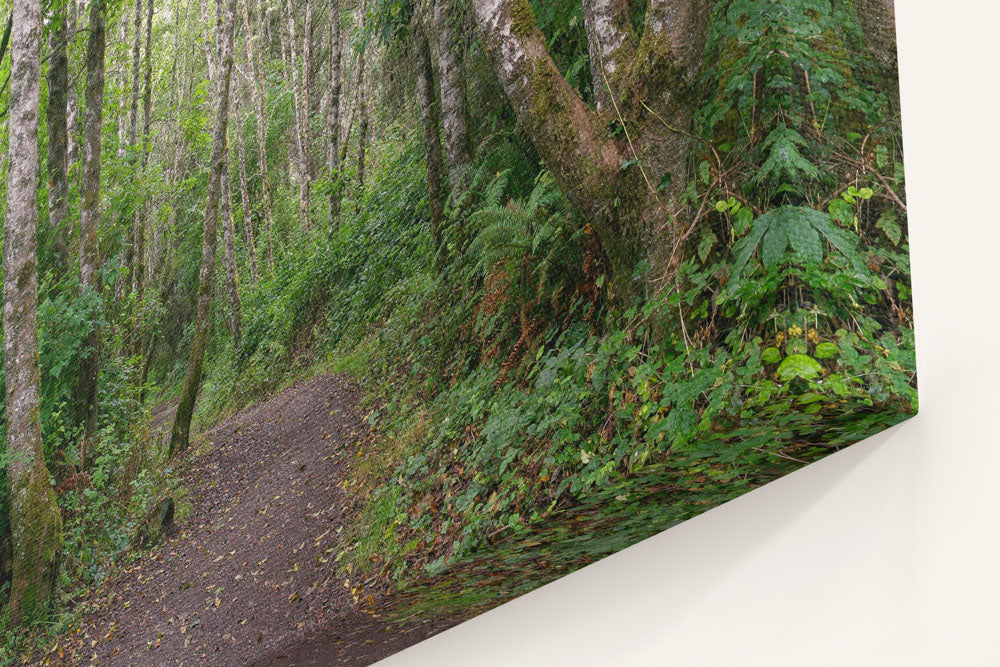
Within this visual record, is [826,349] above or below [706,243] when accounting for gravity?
below

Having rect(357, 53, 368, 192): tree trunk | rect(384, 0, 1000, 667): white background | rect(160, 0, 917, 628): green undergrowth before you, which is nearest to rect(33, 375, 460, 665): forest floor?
rect(160, 0, 917, 628): green undergrowth

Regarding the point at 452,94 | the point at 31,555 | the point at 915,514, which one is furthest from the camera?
the point at 31,555

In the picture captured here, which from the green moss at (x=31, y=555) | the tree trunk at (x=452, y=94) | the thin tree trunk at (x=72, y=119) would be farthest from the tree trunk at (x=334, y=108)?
the green moss at (x=31, y=555)

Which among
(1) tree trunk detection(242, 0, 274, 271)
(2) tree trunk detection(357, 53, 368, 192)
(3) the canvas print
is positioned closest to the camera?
(3) the canvas print

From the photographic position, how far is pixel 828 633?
9.18 ft

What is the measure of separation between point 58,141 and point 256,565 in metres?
2.24

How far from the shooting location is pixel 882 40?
2.57m

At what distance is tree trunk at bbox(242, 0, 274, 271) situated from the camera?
3613mm

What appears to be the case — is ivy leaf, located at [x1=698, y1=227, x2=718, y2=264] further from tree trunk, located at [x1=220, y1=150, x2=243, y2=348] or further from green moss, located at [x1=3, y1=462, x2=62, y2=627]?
green moss, located at [x1=3, y1=462, x2=62, y2=627]

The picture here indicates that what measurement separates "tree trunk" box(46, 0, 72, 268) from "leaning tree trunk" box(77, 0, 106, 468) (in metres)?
0.09

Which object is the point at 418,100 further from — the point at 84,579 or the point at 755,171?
the point at 84,579

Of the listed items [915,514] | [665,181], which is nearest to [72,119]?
[665,181]

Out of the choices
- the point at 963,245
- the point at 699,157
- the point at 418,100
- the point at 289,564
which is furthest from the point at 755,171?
the point at 289,564

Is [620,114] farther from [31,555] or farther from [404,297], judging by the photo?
[31,555]
